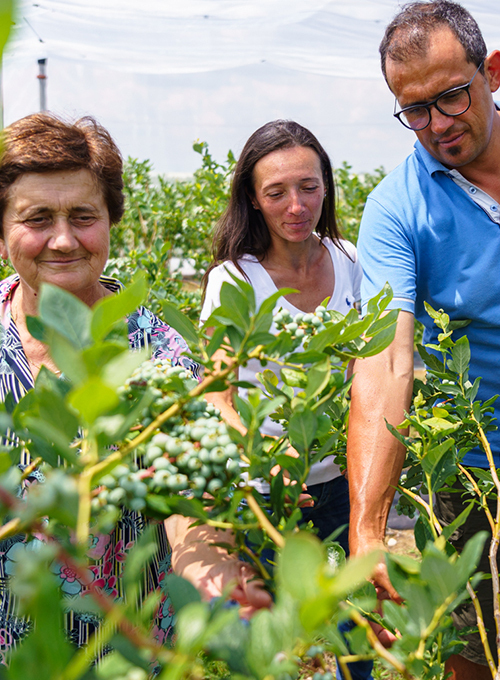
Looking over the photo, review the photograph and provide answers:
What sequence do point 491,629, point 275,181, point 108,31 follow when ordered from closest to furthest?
point 491,629 < point 275,181 < point 108,31

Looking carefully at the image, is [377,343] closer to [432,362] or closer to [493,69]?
[432,362]

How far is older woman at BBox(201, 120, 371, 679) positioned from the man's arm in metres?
0.78

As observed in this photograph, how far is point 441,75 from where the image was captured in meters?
1.55

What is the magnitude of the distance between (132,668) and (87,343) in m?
0.22

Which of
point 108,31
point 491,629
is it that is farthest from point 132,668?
point 108,31

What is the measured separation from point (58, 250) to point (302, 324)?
2.65 feet

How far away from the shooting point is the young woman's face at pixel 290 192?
2.21 metres

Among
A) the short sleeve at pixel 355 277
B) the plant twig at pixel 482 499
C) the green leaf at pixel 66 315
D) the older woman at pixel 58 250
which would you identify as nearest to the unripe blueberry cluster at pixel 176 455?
the green leaf at pixel 66 315

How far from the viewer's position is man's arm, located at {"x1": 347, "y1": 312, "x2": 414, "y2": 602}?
46.1 inches

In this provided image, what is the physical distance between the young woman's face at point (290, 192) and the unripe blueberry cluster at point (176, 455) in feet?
5.49

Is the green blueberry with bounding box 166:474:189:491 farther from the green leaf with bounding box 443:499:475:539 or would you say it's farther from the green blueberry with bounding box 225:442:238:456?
the green leaf with bounding box 443:499:475:539

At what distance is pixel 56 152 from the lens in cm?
131

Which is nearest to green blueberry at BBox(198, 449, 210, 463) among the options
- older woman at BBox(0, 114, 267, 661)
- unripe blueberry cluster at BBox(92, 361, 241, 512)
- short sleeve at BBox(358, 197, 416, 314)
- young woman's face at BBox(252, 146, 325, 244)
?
unripe blueberry cluster at BBox(92, 361, 241, 512)

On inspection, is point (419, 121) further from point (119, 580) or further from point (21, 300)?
point (119, 580)
